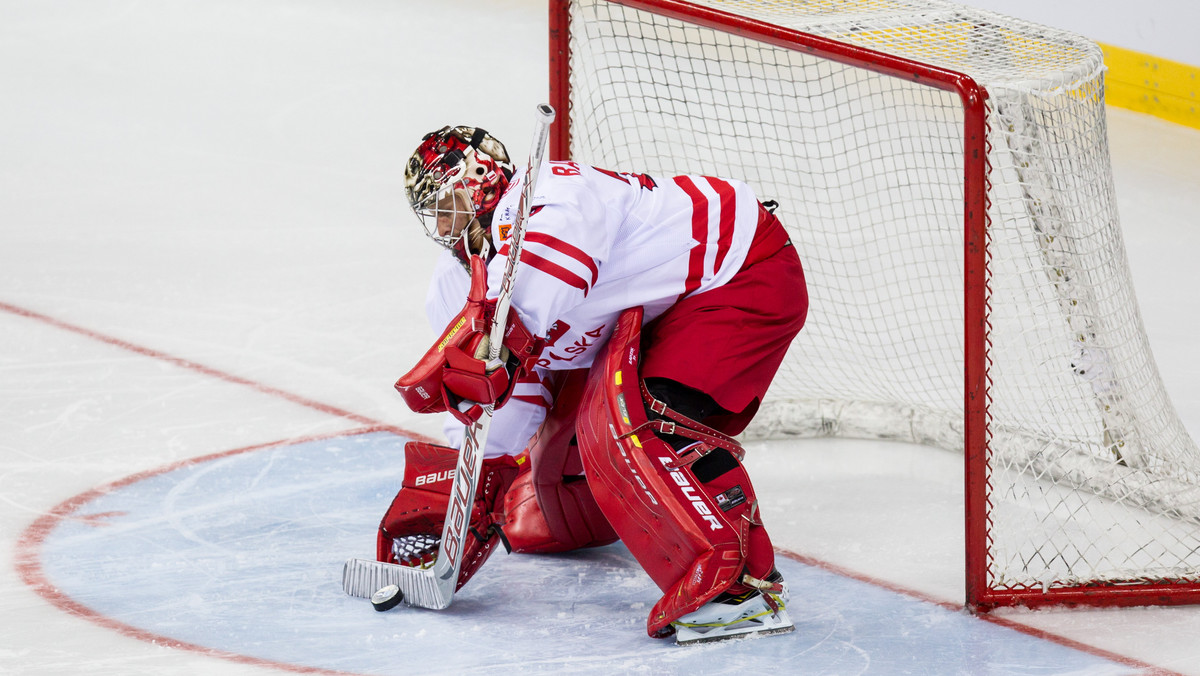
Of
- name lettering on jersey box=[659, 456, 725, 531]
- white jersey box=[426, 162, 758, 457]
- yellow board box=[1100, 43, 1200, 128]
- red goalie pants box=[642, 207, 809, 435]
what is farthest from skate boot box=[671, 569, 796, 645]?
yellow board box=[1100, 43, 1200, 128]

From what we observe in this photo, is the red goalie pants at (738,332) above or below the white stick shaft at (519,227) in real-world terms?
below

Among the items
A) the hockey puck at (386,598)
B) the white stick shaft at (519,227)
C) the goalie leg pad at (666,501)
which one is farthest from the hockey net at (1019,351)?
the hockey puck at (386,598)

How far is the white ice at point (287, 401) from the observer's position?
2.60 meters

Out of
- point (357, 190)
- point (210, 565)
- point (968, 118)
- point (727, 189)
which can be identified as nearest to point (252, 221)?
point (357, 190)

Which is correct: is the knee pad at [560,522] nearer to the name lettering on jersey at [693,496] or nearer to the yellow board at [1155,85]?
the name lettering on jersey at [693,496]

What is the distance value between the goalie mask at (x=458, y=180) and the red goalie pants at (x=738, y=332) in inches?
14.3

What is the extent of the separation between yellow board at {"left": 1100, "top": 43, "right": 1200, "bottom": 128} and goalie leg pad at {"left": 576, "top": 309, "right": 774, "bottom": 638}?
4.08 metres

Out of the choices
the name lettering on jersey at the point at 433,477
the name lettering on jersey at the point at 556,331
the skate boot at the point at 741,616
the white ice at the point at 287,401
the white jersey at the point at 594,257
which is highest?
the white jersey at the point at 594,257

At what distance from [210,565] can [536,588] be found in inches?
24.7

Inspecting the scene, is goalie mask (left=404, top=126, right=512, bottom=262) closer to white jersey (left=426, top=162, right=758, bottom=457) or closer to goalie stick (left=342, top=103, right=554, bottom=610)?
white jersey (left=426, top=162, right=758, bottom=457)

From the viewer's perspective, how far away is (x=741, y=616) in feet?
8.48

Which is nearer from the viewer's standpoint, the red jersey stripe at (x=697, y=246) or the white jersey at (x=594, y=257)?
the white jersey at (x=594, y=257)

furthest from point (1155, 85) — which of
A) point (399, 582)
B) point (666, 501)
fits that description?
point (399, 582)

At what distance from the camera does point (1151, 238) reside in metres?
5.21
